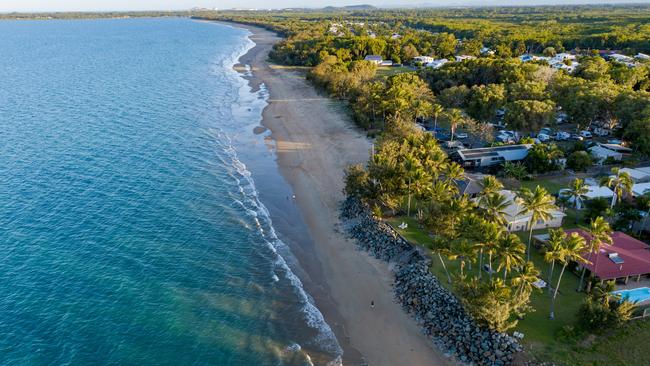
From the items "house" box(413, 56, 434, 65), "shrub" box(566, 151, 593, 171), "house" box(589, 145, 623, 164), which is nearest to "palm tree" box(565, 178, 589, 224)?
"shrub" box(566, 151, 593, 171)

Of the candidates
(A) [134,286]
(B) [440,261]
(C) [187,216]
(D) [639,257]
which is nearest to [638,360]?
(D) [639,257]

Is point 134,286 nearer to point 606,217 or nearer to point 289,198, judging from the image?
point 289,198

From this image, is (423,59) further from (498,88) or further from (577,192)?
(577,192)

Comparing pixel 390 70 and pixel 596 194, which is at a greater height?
pixel 390 70

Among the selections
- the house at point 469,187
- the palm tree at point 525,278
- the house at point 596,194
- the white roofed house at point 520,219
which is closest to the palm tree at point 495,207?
the white roofed house at point 520,219

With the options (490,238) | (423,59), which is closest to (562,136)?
(490,238)
